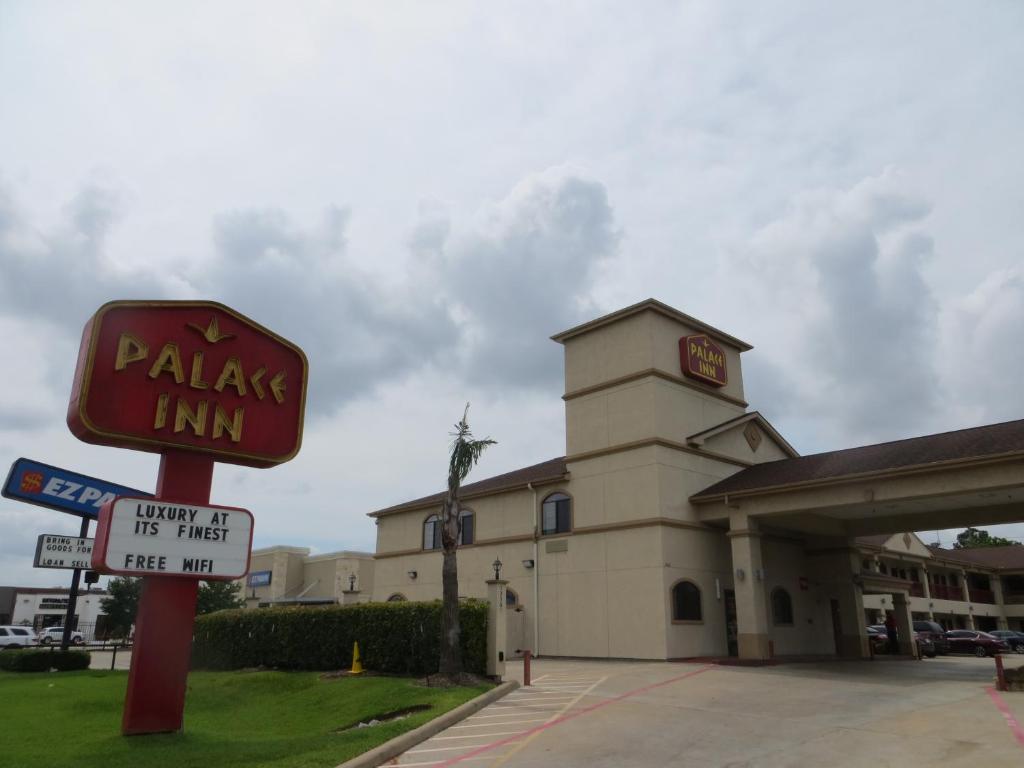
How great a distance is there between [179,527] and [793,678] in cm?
1556

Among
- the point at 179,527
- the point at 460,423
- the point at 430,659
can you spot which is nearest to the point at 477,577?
the point at 430,659

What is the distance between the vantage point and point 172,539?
40.7ft

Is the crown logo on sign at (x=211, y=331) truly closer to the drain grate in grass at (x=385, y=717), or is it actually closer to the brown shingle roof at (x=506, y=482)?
the drain grate in grass at (x=385, y=717)

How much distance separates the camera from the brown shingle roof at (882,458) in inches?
824

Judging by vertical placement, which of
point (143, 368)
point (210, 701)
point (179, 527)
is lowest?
point (210, 701)

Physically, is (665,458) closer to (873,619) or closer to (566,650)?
(566,650)

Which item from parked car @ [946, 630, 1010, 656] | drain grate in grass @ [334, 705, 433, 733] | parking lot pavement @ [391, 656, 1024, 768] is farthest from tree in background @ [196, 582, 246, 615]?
parked car @ [946, 630, 1010, 656]

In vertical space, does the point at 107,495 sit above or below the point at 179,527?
above

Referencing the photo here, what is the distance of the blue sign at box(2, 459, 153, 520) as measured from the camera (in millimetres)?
23656

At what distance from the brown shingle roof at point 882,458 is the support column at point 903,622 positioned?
406 inches

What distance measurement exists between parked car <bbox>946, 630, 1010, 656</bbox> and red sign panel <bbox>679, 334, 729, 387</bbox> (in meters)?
18.1

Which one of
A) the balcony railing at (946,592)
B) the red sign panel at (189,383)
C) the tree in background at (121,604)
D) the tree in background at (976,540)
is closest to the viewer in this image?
the red sign panel at (189,383)

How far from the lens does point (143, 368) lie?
12.5 metres

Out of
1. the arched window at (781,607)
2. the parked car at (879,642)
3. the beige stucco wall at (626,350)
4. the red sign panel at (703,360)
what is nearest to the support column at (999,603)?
the parked car at (879,642)
